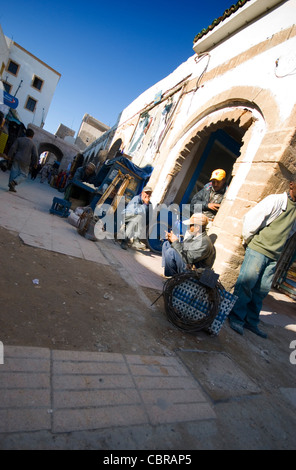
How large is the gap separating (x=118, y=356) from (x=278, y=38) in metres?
6.36

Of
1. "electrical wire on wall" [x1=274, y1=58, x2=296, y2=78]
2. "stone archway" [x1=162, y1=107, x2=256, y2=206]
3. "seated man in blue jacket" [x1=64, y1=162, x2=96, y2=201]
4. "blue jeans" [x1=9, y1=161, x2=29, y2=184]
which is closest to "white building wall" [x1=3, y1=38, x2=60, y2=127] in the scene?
"seated man in blue jacket" [x1=64, y1=162, x2=96, y2=201]

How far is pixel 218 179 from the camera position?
207 inches

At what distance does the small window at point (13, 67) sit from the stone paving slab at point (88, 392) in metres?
36.9

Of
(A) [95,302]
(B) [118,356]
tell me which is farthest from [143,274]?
(B) [118,356]

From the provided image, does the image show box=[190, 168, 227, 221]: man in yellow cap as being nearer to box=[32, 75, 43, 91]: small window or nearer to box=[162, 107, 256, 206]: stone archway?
box=[162, 107, 256, 206]: stone archway

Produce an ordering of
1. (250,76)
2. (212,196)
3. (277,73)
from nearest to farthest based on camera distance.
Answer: (277,73) → (250,76) → (212,196)

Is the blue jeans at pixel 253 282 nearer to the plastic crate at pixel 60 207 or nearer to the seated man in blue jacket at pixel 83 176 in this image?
the plastic crate at pixel 60 207

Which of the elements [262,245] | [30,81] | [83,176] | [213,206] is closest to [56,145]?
[30,81]

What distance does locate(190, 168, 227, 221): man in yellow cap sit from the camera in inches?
207

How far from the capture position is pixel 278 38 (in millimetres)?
4496

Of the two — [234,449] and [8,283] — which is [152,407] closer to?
[234,449]

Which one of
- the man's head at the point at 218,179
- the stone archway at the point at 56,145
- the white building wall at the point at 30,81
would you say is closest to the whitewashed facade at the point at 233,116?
the man's head at the point at 218,179

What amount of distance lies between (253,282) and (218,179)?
283cm

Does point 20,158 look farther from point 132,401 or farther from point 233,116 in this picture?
point 132,401
